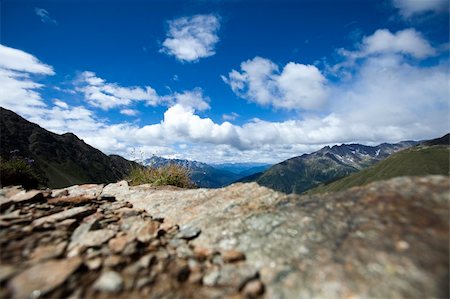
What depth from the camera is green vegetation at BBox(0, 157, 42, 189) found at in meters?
14.8

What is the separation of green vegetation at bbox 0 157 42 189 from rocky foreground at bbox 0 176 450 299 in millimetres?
9067

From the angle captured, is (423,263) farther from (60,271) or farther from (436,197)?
(60,271)

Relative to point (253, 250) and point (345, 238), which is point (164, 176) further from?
point (345, 238)

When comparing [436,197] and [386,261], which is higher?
[436,197]

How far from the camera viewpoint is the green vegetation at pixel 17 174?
1478 centimetres

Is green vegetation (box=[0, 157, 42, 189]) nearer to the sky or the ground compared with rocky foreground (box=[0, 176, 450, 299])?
nearer to the sky

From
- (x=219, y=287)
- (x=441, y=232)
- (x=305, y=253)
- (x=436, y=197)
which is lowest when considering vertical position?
(x=219, y=287)

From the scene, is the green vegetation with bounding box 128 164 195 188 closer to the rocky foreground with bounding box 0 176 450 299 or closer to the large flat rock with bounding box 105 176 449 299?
the large flat rock with bounding box 105 176 449 299

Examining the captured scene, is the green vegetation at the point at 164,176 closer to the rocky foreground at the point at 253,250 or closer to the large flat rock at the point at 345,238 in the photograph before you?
the large flat rock at the point at 345,238

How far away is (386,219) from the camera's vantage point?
5.14 meters

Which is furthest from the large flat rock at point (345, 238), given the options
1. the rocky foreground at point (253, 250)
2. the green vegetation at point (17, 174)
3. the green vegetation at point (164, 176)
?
the green vegetation at point (17, 174)

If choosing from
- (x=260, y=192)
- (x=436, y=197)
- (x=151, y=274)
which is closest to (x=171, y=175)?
(x=260, y=192)

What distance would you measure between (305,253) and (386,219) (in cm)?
163

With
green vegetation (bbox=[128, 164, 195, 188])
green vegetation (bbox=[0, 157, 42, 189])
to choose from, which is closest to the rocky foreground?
green vegetation (bbox=[128, 164, 195, 188])
